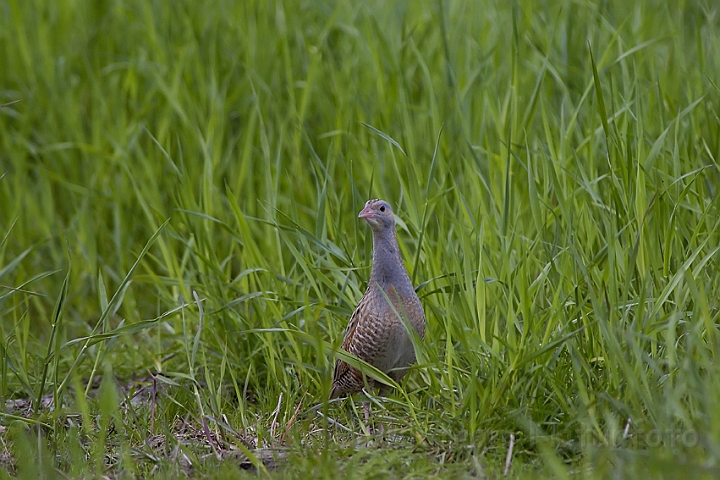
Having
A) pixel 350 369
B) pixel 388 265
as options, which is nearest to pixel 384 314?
pixel 388 265

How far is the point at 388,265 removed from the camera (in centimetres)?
378

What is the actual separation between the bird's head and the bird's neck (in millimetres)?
27

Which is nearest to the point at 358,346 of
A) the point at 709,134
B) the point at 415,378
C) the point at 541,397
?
the point at 415,378

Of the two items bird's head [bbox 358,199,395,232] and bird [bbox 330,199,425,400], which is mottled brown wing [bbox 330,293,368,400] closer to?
bird [bbox 330,199,425,400]

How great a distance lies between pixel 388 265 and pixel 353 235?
3.26 ft

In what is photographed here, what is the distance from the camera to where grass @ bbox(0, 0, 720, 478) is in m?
3.19

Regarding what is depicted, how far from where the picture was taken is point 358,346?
12.4 feet

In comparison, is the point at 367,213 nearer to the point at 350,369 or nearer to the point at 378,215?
the point at 378,215

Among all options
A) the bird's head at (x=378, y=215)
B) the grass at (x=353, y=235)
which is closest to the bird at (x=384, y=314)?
the bird's head at (x=378, y=215)

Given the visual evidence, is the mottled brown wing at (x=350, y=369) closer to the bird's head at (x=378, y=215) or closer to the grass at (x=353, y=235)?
the grass at (x=353, y=235)

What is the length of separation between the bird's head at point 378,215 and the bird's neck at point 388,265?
0.03 m

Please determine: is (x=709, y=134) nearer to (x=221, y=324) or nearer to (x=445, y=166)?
(x=445, y=166)

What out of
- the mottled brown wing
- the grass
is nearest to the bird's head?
the grass

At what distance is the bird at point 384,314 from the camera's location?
3689mm
